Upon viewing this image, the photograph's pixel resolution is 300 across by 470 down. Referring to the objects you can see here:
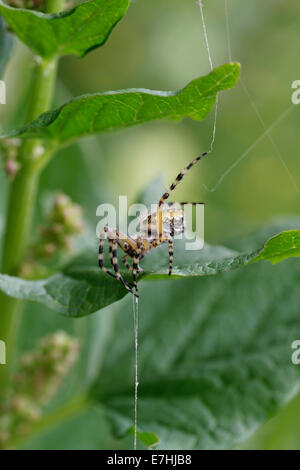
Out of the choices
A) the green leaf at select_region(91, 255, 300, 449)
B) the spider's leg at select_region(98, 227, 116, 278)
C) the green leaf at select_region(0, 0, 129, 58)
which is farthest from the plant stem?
the green leaf at select_region(91, 255, 300, 449)

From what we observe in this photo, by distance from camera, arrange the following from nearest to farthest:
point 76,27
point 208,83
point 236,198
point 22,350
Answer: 1. point 208,83
2. point 76,27
3. point 22,350
4. point 236,198

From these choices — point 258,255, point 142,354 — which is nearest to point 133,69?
point 142,354

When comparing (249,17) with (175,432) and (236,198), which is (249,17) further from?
(175,432)

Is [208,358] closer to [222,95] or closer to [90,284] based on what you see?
[90,284]

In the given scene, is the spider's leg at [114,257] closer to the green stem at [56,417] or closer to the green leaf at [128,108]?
the green leaf at [128,108]

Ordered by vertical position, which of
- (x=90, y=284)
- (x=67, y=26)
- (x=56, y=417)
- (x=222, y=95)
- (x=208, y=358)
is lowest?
(x=56, y=417)

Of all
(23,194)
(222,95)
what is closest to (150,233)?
(23,194)

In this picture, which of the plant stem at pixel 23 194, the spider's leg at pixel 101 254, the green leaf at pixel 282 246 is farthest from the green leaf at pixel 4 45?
the green leaf at pixel 282 246
